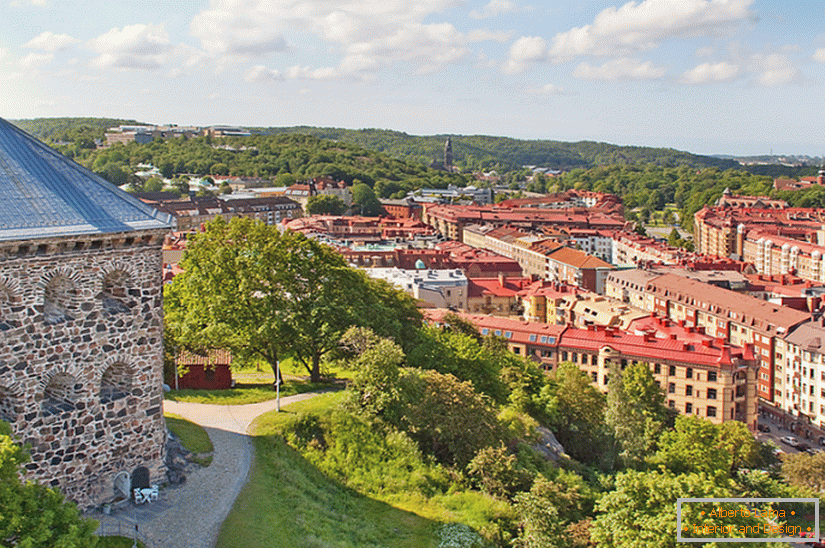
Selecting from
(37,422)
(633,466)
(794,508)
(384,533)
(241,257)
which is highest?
(241,257)

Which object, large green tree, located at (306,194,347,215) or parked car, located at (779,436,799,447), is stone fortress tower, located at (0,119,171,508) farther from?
large green tree, located at (306,194,347,215)

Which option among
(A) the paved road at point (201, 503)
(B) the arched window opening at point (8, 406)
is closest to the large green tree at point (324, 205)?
(A) the paved road at point (201, 503)

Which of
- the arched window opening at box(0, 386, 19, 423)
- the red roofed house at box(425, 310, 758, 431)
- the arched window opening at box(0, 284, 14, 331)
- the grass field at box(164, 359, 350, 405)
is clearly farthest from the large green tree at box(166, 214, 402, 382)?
the red roofed house at box(425, 310, 758, 431)

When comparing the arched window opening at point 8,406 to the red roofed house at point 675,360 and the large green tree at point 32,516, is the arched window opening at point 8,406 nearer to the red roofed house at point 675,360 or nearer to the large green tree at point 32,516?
the large green tree at point 32,516

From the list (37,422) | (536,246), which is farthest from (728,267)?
(37,422)

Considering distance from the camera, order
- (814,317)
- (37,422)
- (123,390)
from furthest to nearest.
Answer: (814,317) → (123,390) → (37,422)

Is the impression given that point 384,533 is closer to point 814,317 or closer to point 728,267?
point 814,317
